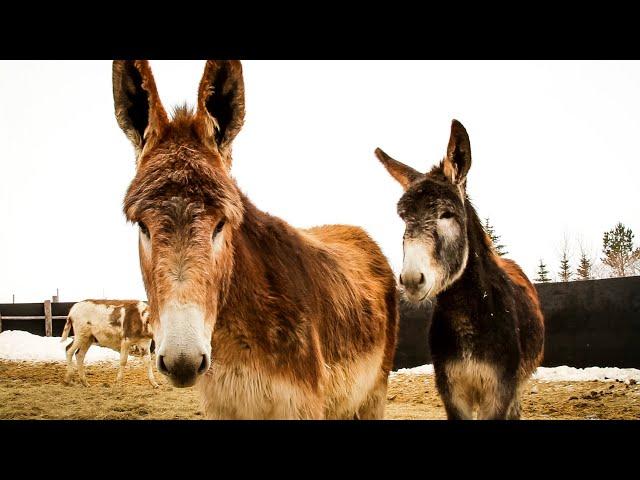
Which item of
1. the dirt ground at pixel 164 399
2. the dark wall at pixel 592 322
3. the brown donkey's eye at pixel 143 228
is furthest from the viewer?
the dark wall at pixel 592 322

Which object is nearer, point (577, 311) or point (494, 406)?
point (494, 406)

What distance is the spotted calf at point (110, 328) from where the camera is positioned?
566 centimetres

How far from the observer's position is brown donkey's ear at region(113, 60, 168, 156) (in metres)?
1.76

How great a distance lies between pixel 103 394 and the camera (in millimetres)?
4891

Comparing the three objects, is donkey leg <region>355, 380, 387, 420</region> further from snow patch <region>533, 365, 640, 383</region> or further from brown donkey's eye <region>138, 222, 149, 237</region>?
brown donkey's eye <region>138, 222, 149, 237</region>

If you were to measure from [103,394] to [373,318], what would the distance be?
3.62 meters

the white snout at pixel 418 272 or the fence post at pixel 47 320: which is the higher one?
the white snout at pixel 418 272

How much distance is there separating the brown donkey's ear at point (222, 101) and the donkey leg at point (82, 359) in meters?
4.45

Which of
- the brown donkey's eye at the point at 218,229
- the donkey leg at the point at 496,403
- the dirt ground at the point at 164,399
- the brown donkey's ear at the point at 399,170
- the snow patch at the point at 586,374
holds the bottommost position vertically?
the dirt ground at the point at 164,399

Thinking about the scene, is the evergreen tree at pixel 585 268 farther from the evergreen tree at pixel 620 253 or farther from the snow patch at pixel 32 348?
the snow patch at pixel 32 348

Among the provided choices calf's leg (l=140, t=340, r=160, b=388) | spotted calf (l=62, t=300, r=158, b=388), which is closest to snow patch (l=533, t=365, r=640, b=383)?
calf's leg (l=140, t=340, r=160, b=388)

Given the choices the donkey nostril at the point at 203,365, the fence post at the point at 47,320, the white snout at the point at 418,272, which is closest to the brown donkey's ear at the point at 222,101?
the donkey nostril at the point at 203,365

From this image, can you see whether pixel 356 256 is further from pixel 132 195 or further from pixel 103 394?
pixel 103 394
